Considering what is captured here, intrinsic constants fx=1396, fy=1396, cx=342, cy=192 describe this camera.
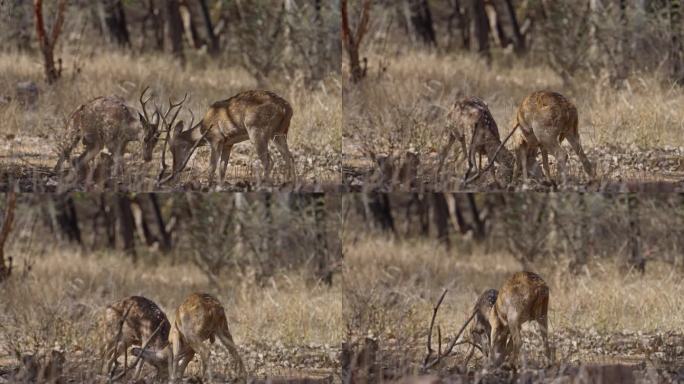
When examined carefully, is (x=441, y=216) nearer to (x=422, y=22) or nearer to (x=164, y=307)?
(x=422, y=22)

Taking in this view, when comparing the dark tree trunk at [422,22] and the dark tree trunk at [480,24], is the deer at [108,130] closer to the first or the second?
the dark tree trunk at [422,22]

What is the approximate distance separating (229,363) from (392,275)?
270 cm

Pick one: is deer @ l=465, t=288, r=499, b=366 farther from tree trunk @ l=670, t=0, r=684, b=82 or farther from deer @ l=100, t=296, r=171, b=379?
tree trunk @ l=670, t=0, r=684, b=82

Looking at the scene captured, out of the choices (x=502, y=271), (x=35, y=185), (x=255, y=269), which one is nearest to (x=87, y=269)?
(x=255, y=269)

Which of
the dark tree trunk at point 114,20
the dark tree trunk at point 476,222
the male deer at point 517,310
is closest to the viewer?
the male deer at point 517,310

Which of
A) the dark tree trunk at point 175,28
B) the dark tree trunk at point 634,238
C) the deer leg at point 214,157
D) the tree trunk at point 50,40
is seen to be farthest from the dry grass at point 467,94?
the tree trunk at point 50,40

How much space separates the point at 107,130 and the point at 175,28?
3.25 meters

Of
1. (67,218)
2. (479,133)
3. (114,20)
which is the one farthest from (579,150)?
(67,218)

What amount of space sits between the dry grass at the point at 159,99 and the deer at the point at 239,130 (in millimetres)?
329

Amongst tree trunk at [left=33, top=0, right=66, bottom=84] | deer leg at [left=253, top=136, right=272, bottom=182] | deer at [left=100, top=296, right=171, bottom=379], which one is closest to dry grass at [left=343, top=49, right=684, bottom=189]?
deer leg at [left=253, top=136, right=272, bottom=182]

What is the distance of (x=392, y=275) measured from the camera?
13523 millimetres

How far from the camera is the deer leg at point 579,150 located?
441 inches

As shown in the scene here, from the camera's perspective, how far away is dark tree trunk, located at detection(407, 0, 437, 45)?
46.6 ft

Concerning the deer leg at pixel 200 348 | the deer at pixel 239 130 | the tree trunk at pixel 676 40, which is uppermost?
the tree trunk at pixel 676 40
